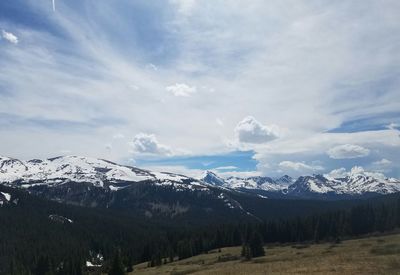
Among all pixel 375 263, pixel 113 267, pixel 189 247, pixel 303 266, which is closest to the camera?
pixel 375 263

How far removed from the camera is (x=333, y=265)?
66.4m

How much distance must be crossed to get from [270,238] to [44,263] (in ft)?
326

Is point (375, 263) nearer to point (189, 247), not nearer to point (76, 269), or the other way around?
point (189, 247)

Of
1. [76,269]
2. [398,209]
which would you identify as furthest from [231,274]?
[398,209]

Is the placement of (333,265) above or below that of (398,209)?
below

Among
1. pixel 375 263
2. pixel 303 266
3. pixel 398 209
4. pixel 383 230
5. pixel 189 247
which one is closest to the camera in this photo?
pixel 375 263

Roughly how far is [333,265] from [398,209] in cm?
13812

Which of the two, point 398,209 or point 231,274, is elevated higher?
point 398,209

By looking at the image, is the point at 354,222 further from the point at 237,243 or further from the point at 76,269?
the point at 76,269

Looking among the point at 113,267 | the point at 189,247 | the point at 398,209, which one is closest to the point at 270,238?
the point at 189,247

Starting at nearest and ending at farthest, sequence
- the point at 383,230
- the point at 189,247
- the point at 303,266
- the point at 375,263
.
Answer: the point at 375,263 < the point at 303,266 < the point at 189,247 < the point at 383,230

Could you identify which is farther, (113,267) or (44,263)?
(44,263)

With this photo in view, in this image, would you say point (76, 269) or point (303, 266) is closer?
point (303, 266)

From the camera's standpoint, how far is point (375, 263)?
209ft
